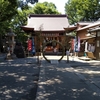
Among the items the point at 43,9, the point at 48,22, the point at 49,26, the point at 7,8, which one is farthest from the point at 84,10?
the point at 7,8

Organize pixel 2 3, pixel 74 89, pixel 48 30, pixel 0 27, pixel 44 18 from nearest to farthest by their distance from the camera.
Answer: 1. pixel 74 89
2. pixel 2 3
3. pixel 0 27
4. pixel 48 30
5. pixel 44 18

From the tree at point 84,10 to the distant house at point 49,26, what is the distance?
39.0 feet

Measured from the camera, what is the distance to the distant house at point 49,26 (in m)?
32.6

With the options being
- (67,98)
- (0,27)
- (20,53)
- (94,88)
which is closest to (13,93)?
(67,98)

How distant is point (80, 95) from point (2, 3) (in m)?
15.5

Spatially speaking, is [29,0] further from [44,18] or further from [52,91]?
[44,18]

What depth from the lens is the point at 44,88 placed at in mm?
7930

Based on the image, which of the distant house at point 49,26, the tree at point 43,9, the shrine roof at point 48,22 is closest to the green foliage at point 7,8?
the distant house at point 49,26

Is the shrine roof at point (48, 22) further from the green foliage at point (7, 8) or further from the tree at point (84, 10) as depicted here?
the tree at point (84, 10)

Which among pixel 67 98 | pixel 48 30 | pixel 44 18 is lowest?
pixel 67 98

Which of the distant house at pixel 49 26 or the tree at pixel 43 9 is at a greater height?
the tree at pixel 43 9

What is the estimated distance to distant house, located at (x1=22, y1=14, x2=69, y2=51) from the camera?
3259 cm

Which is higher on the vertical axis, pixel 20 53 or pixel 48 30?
pixel 48 30

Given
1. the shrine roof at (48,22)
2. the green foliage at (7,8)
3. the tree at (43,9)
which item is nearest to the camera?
the green foliage at (7,8)
